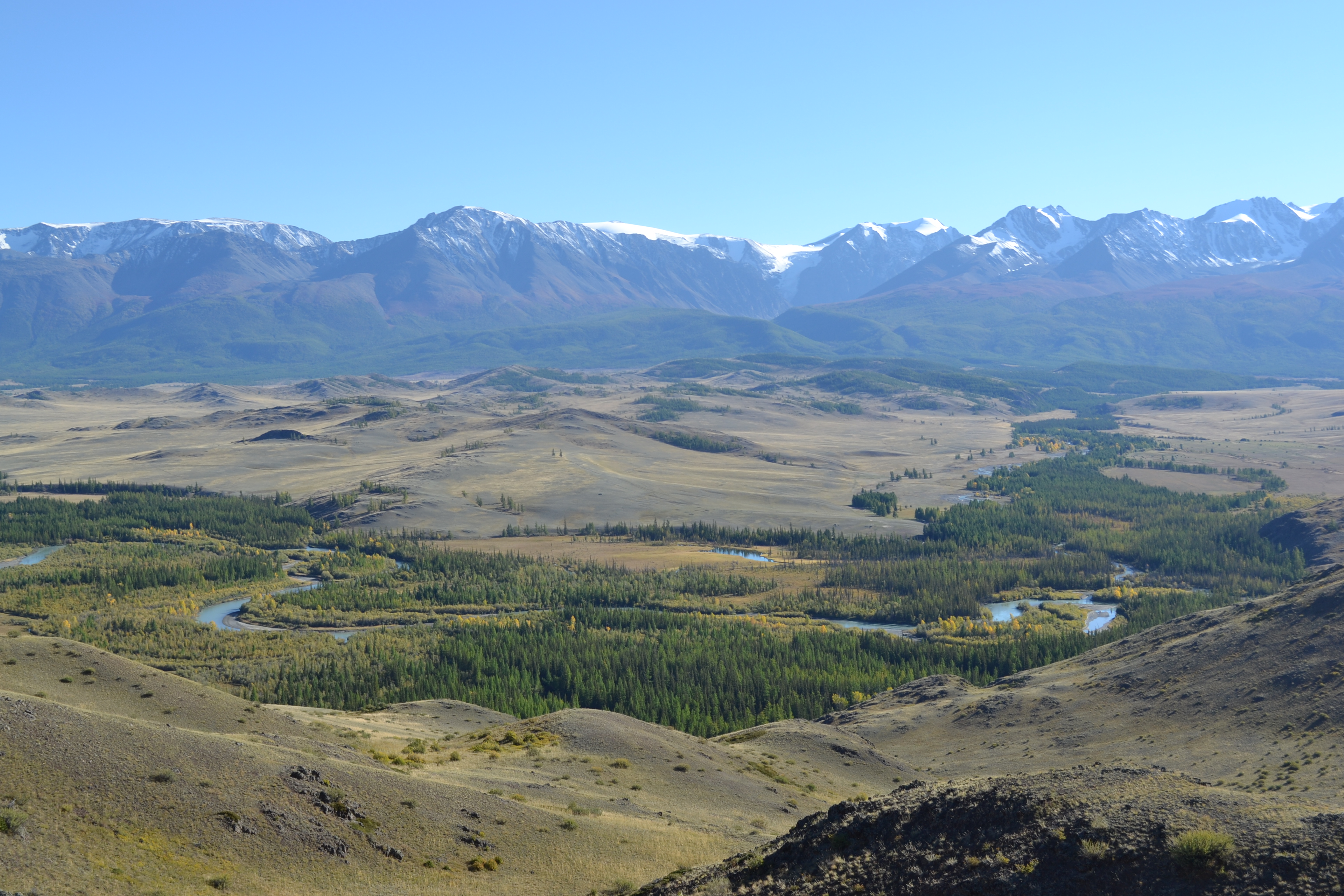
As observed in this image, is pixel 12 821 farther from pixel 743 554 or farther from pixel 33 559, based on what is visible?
pixel 743 554

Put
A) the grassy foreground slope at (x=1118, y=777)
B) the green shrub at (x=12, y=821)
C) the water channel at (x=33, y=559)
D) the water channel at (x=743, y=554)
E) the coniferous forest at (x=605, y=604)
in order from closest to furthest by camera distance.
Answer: the grassy foreground slope at (x=1118, y=777)
the green shrub at (x=12, y=821)
the coniferous forest at (x=605, y=604)
the water channel at (x=33, y=559)
the water channel at (x=743, y=554)

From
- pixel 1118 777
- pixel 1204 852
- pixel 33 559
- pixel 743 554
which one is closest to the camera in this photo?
pixel 1204 852

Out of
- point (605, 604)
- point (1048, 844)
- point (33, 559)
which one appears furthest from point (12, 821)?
point (33, 559)

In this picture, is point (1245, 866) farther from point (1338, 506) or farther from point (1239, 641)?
point (1338, 506)

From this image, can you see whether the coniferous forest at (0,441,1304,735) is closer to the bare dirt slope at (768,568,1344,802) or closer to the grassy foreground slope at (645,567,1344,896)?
the bare dirt slope at (768,568,1344,802)

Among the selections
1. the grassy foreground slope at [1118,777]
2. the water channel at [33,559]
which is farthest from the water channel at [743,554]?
the water channel at [33,559]

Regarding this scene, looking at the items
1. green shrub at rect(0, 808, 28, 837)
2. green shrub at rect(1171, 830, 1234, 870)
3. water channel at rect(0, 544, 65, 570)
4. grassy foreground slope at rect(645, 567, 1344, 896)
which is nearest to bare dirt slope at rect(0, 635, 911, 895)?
green shrub at rect(0, 808, 28, 837)

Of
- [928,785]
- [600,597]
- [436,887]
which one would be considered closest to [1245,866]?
[928,785]

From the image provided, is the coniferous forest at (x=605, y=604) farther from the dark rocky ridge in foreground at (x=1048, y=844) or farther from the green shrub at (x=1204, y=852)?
the green shrub at (x=1204, y=852)

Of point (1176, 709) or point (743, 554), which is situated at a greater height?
point (1176, 709)
